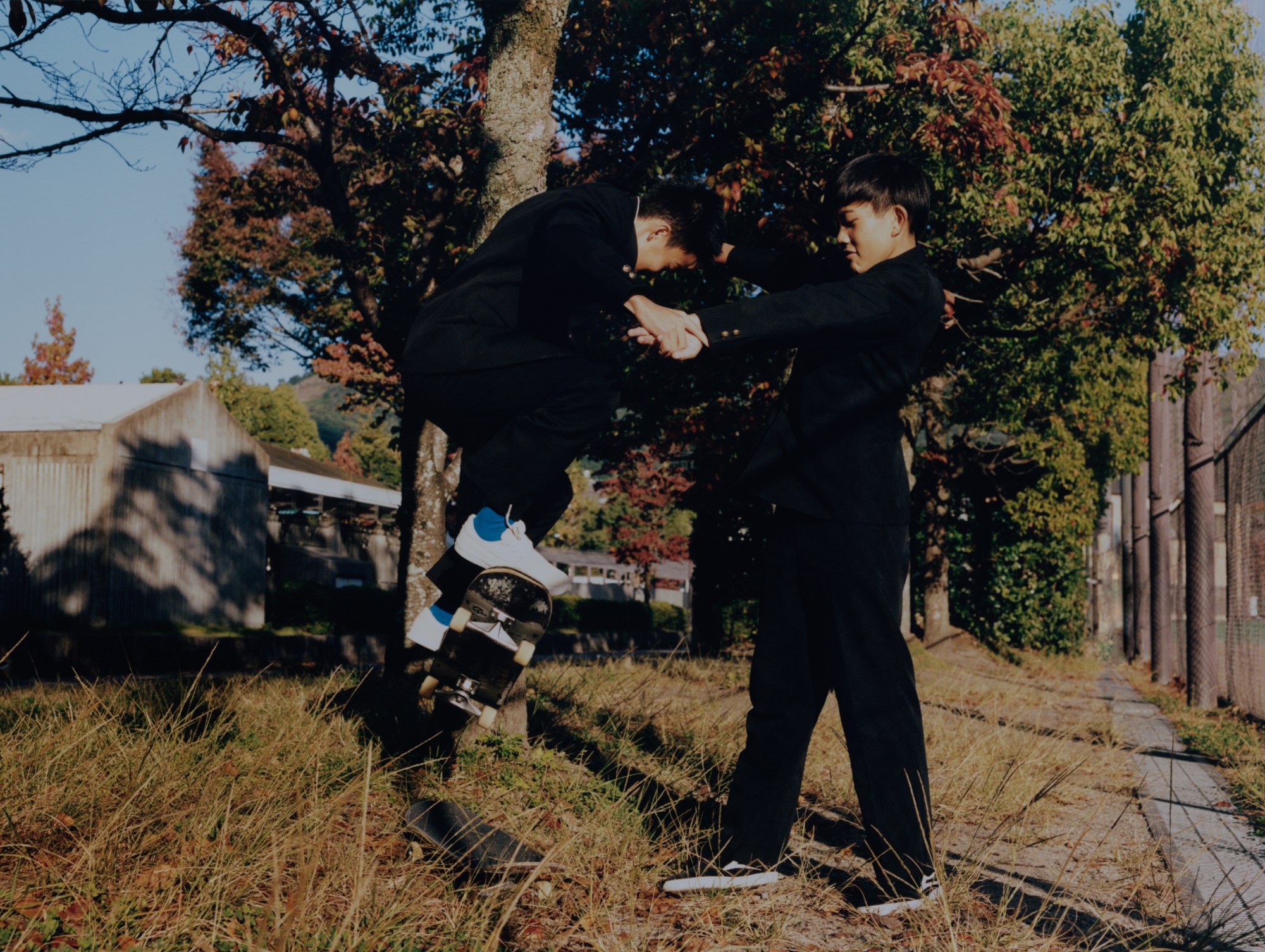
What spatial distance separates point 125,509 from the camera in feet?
47.9

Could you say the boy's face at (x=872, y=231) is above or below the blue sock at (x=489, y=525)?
above

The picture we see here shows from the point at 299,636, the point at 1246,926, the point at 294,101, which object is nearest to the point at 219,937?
the point at 1246,926

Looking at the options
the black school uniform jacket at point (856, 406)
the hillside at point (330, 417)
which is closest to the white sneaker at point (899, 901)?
the black school uniform jacket at point (856, 406)

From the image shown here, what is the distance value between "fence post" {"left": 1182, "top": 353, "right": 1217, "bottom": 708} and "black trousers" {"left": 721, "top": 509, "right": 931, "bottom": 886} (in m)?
8.05

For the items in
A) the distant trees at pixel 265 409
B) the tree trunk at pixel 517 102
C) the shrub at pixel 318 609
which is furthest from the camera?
the distant trees at pixel 265 409

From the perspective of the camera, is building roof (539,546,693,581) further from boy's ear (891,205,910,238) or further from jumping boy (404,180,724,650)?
boy's ear (891,205,910,238)

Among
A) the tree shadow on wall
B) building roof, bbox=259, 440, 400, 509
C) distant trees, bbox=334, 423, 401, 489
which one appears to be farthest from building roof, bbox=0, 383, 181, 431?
distant trees, bbox=334, 423, 401, 489

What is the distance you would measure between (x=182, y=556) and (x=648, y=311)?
50.2 ft

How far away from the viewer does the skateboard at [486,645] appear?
274 centimetres

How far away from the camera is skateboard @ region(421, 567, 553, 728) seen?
9.00 ft

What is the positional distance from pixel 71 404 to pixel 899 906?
16.3 meters

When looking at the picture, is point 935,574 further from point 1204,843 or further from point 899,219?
point 899,219

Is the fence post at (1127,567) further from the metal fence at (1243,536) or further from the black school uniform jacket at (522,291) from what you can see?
the black school uniform jacket at (522,291)

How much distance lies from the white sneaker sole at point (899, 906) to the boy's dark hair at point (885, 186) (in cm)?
201
